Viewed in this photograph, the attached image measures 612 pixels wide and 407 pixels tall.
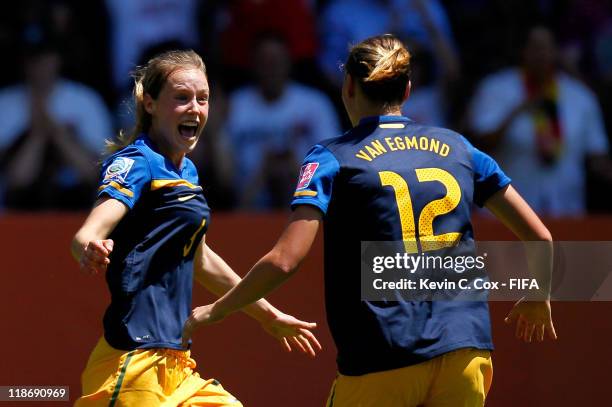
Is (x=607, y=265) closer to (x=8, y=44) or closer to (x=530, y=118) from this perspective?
(x=530, y=118)

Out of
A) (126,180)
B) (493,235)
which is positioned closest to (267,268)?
(126,180)

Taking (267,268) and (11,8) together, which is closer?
(267,268)

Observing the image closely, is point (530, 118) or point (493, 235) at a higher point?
point (530, 118)

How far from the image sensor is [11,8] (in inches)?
360

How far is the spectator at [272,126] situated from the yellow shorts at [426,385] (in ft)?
14.1

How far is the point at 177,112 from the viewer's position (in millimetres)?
4629

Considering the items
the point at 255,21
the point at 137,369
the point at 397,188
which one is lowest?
the point at 137,369

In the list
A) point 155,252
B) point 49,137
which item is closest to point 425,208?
point 155,252

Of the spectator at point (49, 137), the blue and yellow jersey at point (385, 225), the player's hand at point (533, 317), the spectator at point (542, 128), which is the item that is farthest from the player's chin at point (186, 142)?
the spectator at point (542, 128)

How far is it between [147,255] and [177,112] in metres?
0.58

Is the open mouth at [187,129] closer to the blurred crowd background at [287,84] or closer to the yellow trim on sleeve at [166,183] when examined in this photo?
the yellow trim on sleeve at [166,183]

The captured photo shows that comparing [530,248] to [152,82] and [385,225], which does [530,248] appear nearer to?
[385,225]

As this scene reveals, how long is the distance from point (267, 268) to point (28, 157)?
190 inches

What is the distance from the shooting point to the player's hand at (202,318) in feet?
13.8
